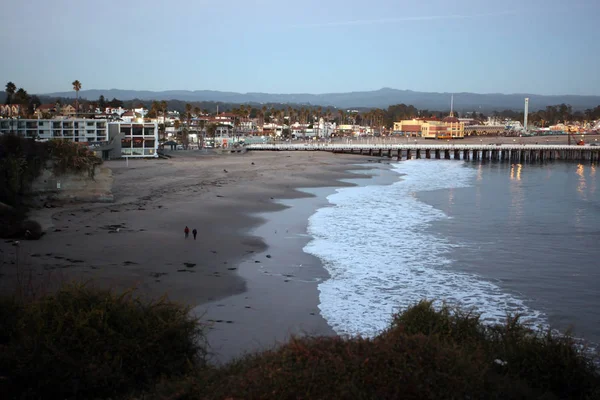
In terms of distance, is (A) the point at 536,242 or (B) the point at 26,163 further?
(B) the point at 26,163

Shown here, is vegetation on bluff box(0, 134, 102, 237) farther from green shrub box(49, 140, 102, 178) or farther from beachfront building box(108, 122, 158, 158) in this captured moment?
beachfront building box(108, 122, 158, 158)

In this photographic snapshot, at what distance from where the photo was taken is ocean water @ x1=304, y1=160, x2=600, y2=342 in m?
14.6

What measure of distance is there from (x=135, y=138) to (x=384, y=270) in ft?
171

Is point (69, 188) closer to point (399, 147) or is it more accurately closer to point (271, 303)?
point (271, 303)

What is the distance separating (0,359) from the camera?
310 inches

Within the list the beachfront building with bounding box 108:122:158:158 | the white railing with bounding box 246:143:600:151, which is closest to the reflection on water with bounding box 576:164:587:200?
the white railing with bounding box 246:143:600:151

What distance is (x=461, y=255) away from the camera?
67.4 feet

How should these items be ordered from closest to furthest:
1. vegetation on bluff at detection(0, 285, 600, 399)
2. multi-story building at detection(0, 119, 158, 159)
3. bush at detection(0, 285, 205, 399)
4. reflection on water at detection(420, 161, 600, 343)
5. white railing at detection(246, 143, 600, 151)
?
vegetation on bluff at detection(0, 285, 600, 399) → bush at detection(0, 285, 205, 399) → reflection on water at detection(420, 161, 600, 343) → multi-story building at detection(0, 119, 158, 159) → white railing at detection(246, 143, 600, 151)

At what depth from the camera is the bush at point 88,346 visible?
25.9 feet

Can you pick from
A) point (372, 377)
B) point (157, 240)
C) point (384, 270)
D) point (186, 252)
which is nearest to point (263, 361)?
point (372, 377)

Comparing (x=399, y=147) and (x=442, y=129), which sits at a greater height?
(x=442, y=129)

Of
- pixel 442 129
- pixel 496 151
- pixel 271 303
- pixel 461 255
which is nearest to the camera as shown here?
pixel 271 303

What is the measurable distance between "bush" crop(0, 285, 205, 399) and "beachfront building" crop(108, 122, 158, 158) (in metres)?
57.3

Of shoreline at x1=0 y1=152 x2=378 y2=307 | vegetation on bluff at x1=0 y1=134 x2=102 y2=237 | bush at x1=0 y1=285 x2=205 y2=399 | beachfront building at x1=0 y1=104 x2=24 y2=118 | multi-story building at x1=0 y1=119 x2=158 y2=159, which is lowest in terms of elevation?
shoreline at x1=0 y1=152 x2=378 y2=307
